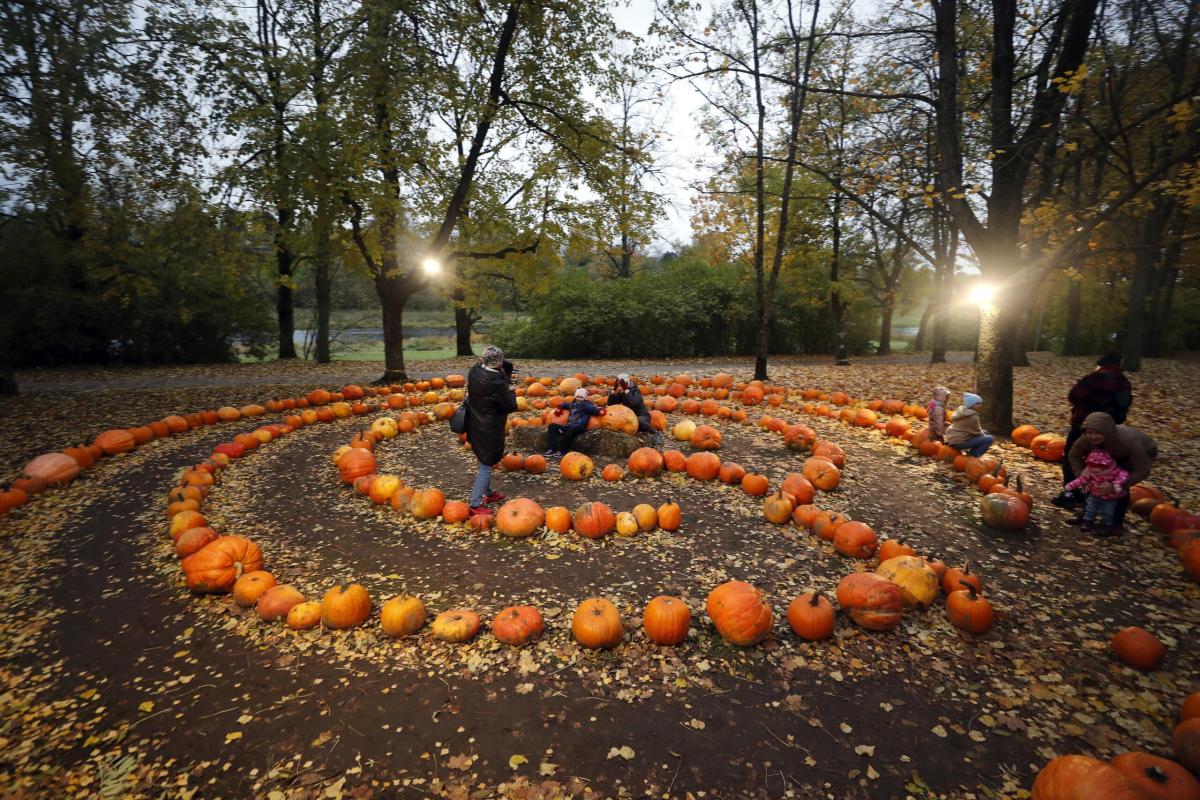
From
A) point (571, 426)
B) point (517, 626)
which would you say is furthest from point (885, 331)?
point (517, 626)

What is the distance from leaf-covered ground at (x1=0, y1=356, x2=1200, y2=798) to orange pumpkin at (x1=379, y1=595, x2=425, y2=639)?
13cm

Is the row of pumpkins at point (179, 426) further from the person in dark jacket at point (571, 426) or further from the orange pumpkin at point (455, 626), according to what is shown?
the orange pumpkin at point (455, 626)

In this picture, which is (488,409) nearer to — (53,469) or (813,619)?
(813,619)

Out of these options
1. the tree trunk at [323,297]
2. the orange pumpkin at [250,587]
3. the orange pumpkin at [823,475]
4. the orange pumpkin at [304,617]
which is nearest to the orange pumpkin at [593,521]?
the orange pumpkin at [304,617]

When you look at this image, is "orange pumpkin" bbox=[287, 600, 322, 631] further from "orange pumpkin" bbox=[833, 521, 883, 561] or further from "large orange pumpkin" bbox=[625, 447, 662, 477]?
"orange pumpkin" bbox=[833, 521, 883, 561]

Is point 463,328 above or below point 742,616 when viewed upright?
above

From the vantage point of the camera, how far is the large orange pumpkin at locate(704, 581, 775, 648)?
4.07 meters

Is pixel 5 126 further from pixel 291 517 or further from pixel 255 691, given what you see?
pixel 255 691

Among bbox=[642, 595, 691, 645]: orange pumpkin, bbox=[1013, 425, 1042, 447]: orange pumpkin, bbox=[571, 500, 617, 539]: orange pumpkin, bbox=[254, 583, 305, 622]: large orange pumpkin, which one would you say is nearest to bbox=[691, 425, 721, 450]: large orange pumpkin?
bbox=[571, 500, 617, 539]: orange pumpkin

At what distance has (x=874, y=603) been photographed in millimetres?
4250

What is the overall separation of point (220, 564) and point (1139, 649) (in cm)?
797

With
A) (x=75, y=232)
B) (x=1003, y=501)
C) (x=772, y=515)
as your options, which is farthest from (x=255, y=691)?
(x=75, y=232)

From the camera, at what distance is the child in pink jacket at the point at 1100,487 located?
578cm

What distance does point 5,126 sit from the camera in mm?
9578
